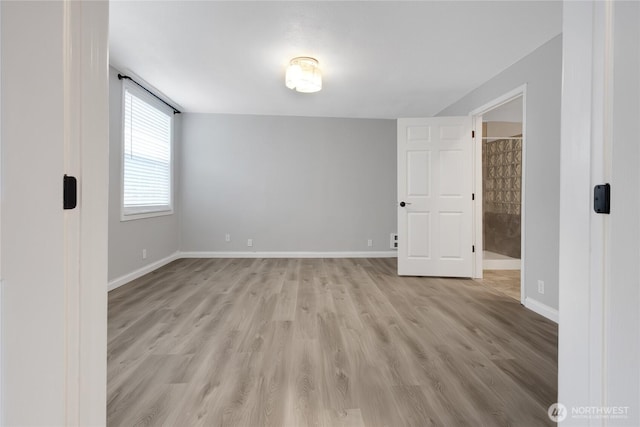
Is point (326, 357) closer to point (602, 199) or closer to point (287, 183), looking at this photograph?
point (602, 199)

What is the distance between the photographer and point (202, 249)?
→ 16.7 feet

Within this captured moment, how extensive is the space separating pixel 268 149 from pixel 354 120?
158cm

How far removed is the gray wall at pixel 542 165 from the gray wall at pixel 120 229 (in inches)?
165

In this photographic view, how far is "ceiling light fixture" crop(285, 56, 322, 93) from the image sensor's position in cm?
297

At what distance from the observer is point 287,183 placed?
5.17 m

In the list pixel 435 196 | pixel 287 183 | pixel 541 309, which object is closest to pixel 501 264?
pixel 435 196

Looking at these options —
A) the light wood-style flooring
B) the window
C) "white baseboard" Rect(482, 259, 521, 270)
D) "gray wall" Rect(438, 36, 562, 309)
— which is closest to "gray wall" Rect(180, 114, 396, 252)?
the window

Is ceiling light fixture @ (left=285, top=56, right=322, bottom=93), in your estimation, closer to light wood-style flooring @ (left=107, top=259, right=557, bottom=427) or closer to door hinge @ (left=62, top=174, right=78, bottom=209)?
light wood-style flooring @ (left=107, top=259, right=557, bottom=427)

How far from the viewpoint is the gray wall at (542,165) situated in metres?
2.52

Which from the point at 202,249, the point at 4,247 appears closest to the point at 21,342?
the point at 4,247

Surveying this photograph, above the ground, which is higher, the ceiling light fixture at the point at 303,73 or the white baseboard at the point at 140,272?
the ceiling light fixture at the point at 303,73

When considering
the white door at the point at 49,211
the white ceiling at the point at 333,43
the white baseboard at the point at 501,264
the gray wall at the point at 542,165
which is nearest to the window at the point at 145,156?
the white ceiling at the point at 333,43

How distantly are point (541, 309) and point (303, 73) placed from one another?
3106mm

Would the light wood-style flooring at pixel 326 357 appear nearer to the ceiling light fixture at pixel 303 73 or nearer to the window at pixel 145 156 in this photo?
the window at pixel 145 156
